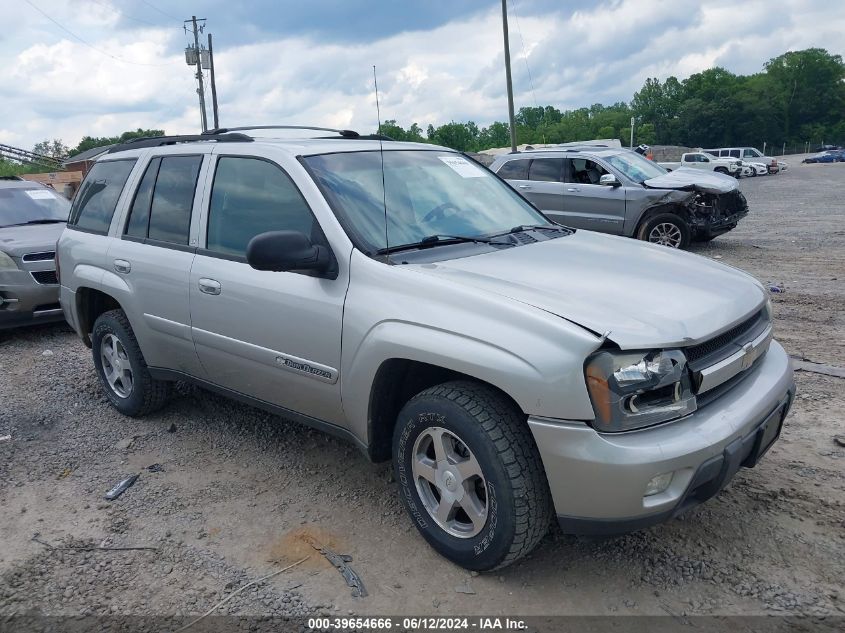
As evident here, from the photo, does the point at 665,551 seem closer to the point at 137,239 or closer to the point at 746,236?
the point at 137,239

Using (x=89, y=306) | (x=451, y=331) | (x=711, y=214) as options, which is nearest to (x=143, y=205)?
(x=89, y=306)

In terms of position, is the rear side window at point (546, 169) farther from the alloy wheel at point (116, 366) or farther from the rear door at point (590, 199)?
the alloy wheel at point (116, 366)

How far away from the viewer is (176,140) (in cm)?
464

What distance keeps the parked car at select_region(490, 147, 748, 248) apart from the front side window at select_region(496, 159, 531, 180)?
23mm

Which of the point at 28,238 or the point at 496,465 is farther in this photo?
the point at 28,238

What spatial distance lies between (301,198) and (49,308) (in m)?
4.99

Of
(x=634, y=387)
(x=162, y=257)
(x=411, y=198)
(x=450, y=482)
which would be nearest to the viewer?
(x=634, y=387)

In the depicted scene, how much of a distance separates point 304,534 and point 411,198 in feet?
5.81

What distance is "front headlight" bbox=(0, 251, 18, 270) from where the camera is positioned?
23.3ft

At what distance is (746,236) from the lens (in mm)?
13391

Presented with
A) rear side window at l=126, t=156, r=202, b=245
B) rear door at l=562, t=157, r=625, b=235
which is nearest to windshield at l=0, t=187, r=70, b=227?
rear side window at l=126, t=156, r=202, b=245

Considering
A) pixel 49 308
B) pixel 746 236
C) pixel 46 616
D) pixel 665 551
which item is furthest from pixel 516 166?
pixel 46 616

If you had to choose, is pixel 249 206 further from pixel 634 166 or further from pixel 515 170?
pixel 634 166

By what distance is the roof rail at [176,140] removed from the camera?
4168 mm
